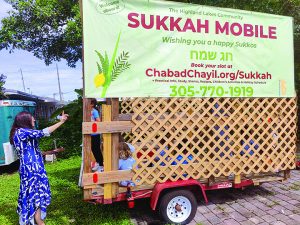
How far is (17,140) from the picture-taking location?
3734mm

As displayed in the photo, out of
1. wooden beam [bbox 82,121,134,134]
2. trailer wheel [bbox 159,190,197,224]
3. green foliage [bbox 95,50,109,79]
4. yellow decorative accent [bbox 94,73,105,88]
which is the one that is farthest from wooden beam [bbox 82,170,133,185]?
green foliage [bbox 95,50,109,79]

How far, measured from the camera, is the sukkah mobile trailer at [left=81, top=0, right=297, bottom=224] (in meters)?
3.95

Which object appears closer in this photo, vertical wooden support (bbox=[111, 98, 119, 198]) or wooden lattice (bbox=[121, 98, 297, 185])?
vertical wooden support (bbox=[111, 98, 119, 198])

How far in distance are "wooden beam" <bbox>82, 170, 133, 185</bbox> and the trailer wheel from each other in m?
0.64

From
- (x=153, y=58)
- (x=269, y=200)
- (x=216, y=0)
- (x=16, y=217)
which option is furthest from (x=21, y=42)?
(x=269, y=200)

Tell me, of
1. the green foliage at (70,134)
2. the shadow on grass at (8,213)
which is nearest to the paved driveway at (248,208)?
the shadow on grass at (8,213)

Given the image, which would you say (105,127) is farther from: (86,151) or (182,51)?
(182,51)

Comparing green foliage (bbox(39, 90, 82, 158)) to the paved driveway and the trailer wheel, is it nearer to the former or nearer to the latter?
the paved driveway

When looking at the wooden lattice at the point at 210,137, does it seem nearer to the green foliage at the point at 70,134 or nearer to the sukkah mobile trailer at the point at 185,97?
the sukkah mobile trailer at the point at 185,97

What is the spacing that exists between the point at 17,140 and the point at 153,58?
2005mm

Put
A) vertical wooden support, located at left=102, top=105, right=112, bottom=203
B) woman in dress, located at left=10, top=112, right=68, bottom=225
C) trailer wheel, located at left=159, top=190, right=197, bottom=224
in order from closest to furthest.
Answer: woman in dress, located at left=10, top=112, right=68, bottom=225, vertical wooden support, located at left=102, top=105, right=112, bottom=203, trailer wheel, located at left=159, top=190, right=197, bottom=224

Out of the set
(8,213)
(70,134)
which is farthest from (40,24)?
(8,213)

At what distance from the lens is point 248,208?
188 inches

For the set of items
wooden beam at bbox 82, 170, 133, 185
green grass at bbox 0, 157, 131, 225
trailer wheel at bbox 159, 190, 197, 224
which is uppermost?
wooden beam at bbox 82, 170, 133, 185
